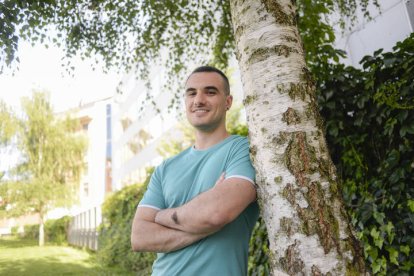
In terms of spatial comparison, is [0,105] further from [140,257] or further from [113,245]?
[113,245]

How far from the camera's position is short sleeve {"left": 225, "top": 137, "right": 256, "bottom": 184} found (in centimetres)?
164

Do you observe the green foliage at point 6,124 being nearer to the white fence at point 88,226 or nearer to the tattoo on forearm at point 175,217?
the tattoo on forearm at point 175,217

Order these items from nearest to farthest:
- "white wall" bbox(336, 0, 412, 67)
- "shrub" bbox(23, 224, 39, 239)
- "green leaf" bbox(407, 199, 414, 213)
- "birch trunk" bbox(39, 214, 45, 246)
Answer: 1. "green leaf" bbox(407, 199, 414, 213)
2. "shrub" bbox(23, 224, 39, 239)
3. "birch trunk" bbox(39, 214, 45, 246)
4. "white wall" bbox(336, 0, 412, 67)

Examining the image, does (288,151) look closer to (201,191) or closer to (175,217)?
(201,191)

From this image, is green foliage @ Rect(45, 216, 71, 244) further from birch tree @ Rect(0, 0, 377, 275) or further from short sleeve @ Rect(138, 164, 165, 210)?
birch tree @ Rect(0, 0, 377, 275)

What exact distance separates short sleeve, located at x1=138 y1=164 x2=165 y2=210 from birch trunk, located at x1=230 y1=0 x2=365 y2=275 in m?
0.65

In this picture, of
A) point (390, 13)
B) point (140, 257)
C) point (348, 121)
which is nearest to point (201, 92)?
point (348, 121)

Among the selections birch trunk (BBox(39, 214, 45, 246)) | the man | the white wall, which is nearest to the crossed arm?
the man

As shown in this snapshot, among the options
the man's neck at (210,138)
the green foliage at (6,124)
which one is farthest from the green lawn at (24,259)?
the man's neck at (210,138)

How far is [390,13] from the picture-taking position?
454 cm

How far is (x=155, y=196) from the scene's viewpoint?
1977mm

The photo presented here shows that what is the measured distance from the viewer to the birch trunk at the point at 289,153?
1342 millimetres

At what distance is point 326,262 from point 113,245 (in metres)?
8.77

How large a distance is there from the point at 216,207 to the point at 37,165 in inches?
109
